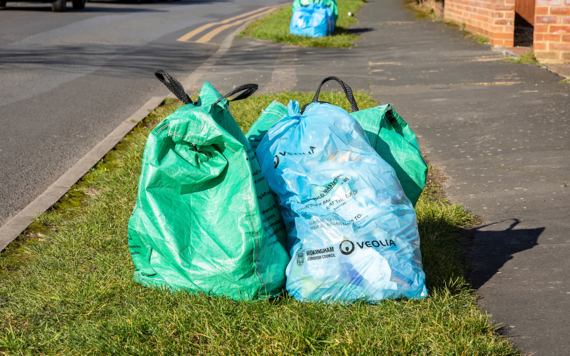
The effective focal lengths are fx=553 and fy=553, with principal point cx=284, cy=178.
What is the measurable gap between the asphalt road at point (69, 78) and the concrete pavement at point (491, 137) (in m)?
1.31

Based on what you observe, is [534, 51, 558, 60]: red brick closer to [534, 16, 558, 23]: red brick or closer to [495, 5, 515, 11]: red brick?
[534, 16, 558, 23]: red brick

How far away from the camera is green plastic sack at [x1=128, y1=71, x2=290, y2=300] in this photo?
7.28 feet

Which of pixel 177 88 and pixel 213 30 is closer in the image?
pixel 177 88

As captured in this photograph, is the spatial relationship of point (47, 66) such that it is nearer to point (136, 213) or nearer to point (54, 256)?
point (54, 256)

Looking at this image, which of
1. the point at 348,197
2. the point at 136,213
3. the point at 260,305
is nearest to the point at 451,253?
the point at 348,197

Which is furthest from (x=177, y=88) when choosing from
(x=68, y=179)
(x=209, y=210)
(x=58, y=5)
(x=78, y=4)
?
(x=78, y=4)

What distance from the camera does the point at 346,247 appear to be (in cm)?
219

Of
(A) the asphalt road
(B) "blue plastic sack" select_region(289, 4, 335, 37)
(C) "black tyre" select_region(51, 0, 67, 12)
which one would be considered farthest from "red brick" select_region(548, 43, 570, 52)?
(C) "black tyre" select_region(51, 0, 67, 12)

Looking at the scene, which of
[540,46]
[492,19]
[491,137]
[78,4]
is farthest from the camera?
[78,4]

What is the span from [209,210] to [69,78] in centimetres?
629

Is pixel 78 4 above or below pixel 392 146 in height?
above

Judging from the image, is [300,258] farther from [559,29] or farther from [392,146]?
[559,29]

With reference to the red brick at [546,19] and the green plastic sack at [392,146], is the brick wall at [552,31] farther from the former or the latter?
the green plastic sack at [392,146]

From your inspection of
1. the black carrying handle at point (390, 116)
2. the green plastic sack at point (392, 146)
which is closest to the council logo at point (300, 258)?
the green plastic sack at point (392, 146)
